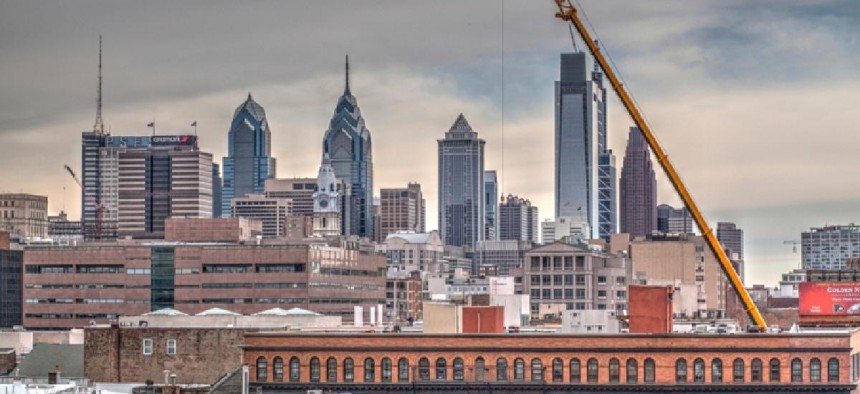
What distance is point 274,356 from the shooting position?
137m

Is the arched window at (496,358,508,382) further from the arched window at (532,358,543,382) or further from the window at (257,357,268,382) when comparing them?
the window at (257,357,268,382)

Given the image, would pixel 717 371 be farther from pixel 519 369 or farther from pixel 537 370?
pixel 519 369

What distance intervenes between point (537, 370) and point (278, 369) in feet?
57.1

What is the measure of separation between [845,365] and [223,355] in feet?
138

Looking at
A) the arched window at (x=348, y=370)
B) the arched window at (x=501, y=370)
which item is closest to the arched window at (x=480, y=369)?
the arched window at (x=501, y=370)

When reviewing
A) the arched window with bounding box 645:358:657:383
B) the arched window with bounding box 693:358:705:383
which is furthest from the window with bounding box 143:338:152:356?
the arched window with bounding box 693:358:705:383

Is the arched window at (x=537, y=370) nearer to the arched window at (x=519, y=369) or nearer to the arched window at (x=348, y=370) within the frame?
the arched window at (x=519, y=369)

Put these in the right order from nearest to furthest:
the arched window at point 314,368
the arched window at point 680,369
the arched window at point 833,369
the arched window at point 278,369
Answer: the arched window at point 833,369 → the arched window at point 680,369 → the arched window at point 314,368 → the arched window at point 278,369

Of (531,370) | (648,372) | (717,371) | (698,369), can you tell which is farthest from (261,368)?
(717,371)

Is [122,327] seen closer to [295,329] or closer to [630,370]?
[295,329]

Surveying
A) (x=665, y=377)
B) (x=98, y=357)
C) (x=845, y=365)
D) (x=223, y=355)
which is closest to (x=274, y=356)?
(x=223, y=355)

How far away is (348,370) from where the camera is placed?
13562 cm

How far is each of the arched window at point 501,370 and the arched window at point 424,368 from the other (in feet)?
15.2

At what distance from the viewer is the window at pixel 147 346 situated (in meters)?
144
